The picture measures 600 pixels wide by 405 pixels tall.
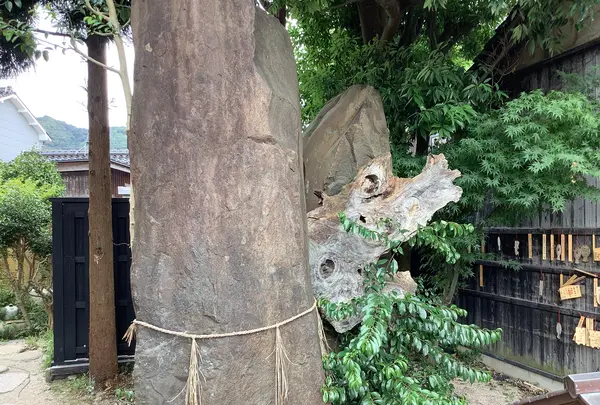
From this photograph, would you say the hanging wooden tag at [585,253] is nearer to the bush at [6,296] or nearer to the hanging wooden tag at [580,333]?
the hanging wooden tag at [580,333]

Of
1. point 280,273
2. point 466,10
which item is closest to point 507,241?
point 466,10

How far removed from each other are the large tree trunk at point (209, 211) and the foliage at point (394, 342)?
33cm

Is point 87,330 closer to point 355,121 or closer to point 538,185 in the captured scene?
point 355,121

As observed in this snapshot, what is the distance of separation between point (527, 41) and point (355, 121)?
229 centimetres

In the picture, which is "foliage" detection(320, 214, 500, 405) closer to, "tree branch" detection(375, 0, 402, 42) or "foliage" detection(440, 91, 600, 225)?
"foliage" detection(440, 91, 600, 225)

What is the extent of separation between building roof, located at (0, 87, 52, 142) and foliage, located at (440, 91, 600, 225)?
1849 centimetres

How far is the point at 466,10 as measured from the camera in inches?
200

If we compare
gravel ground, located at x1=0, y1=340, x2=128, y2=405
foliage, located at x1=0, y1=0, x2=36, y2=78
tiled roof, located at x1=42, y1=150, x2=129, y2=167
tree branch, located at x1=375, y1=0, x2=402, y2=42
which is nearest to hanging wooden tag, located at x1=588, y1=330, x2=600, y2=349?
tree branch, located at x1=375, y1=0, x2=402, y2=42

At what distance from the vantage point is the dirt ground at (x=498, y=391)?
4.28 m

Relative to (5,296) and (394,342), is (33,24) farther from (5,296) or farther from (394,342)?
(5,296)

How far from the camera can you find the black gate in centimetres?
498

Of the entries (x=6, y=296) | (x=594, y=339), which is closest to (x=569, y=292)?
(x=594, y=339)

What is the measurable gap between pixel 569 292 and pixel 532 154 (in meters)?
1.48

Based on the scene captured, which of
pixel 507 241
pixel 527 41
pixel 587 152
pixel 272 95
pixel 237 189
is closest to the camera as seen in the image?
pixel 237 189
